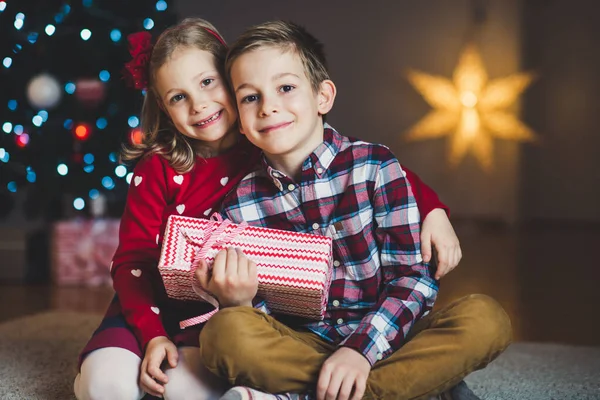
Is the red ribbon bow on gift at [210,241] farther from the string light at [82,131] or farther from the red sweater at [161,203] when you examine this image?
the string light at [82,131]

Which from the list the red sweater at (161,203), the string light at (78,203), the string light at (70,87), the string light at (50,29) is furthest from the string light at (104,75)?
the red sweater at (161,203)

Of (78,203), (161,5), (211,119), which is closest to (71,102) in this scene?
(78,203)

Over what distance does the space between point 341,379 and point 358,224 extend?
29cm

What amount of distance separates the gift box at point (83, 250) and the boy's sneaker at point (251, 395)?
5.89 ft

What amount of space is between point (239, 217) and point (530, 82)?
406 centimetres

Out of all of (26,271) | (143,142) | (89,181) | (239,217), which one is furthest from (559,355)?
(26,271)

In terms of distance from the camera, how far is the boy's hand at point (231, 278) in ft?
3.40

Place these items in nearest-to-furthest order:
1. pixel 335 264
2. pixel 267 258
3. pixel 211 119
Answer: pixel 267 258
pixel 335 264
pixel 211 119

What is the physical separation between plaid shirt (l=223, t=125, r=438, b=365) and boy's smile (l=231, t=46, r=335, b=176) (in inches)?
1.7

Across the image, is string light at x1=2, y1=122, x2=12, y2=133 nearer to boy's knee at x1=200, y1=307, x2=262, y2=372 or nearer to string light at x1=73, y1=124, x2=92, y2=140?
string light at x1=73, y1=124, x2=92, y2=140

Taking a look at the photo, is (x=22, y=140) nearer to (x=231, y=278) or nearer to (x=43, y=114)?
(x=43, y=114)

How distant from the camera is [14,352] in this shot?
1.65m

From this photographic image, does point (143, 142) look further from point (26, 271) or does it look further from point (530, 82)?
point (530, 82)

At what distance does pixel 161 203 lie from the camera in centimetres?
132
